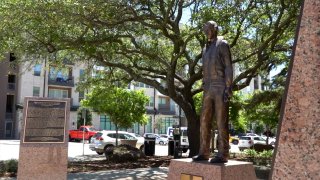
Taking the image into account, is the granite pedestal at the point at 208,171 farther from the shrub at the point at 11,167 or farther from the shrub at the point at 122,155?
the shrub at the point at 122,155

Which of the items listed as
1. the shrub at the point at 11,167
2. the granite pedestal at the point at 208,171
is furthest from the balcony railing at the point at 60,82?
the granite pedestal at the point at 208,171

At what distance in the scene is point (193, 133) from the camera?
59.7ft

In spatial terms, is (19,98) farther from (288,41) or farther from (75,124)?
(288,41)

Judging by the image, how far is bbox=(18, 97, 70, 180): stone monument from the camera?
9.30 metres

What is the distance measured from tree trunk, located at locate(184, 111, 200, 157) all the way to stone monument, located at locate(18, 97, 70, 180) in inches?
363

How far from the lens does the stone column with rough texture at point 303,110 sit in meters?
2.84

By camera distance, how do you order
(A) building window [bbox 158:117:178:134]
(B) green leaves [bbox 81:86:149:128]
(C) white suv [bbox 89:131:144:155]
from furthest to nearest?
1. (A) building window [bbox 158:117:178:134]
2. (B) green leaves [bbox 81:86:149:128]
3. (C) white suv [bbox 89:131:144:155]

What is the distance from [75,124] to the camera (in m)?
52.7

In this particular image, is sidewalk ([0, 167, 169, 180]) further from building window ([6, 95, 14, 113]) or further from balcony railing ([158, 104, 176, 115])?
balcony railing ([158, 104, 176, 115])

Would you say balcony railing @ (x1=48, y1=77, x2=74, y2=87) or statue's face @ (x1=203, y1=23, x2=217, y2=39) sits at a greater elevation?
balcony railing @ (x1=48, y1=77, x2=74, y2=87)

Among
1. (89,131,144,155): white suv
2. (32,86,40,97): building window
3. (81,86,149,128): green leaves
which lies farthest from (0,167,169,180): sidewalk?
(32,86,40,97): building window

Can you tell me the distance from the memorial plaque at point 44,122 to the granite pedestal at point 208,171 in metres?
3.89

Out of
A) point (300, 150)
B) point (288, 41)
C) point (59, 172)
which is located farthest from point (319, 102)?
point (288, 41)

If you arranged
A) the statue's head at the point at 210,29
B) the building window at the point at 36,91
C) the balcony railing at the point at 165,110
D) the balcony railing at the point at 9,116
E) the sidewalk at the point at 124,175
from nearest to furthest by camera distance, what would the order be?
the statue's head at the point at 210,29 → the sidewalk at the point at 124,175 → the balcony railing at the point at 9,116 → the building window at the point at 36,91 → the balcony railing at the point at 165,110
